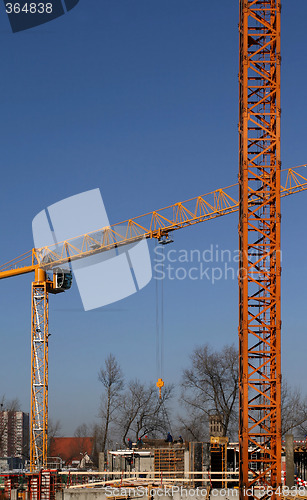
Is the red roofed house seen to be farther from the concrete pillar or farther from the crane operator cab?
the concrete pillar

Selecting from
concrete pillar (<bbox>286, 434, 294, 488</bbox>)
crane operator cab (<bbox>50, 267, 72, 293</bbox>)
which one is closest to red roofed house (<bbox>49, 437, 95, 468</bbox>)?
crane operator cab (<bbox>50, 267, 72, 293</bbox>)

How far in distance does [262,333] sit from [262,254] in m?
3.17

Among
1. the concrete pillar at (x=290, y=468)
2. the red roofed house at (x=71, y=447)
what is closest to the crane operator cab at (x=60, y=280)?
the concrete pillar at (x=290, y=468)

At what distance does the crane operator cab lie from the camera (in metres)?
61.9

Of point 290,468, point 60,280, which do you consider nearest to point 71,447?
point 60,280

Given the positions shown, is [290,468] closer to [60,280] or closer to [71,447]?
[60,280]

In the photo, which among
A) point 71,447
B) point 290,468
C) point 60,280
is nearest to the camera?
point 290,468

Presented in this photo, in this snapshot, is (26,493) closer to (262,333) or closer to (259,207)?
(262,333)

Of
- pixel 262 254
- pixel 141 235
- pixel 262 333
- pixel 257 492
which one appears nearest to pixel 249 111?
pixel 262 254

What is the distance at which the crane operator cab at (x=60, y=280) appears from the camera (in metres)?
61.9

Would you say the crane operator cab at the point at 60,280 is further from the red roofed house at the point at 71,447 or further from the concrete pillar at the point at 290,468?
the red roofed house at the point at 71,447

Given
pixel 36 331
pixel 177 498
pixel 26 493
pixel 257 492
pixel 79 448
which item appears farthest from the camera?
pixel 79 448

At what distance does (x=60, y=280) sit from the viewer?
6200cm

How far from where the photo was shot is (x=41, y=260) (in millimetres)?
64625
